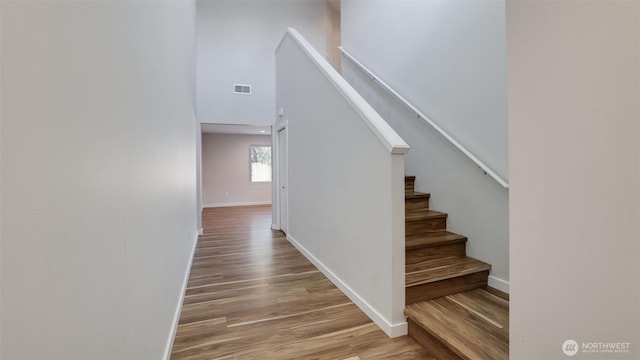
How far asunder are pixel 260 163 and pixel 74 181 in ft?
29.4

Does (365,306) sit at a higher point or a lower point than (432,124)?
lower

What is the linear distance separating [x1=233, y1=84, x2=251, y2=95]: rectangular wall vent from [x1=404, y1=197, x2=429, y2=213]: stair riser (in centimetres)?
420

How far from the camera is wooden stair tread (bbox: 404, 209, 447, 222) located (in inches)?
99.1

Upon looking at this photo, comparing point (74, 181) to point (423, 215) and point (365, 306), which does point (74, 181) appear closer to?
point (365, 306)

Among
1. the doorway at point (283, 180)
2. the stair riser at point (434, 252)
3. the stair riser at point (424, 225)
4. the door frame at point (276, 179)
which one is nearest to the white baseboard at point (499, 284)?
the stair riser at point (434, 252)

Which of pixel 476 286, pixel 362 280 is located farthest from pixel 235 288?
pixel 476 286

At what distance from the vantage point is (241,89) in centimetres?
564

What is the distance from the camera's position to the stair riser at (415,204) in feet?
9.36

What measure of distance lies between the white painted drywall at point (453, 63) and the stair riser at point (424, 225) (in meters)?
0.70

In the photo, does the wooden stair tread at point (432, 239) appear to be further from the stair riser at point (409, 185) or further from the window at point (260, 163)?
the window at point (260, 163)

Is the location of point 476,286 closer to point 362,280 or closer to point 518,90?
point 362,280

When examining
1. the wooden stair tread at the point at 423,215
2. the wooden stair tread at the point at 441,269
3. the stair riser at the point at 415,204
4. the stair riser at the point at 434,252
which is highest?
the stair riser at the point at 415,204

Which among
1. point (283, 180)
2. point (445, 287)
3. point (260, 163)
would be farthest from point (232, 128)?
point (445, 287)

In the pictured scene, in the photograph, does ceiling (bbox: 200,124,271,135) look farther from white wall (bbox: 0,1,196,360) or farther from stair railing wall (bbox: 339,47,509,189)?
white wall (bbox: 0,1,196,360)
